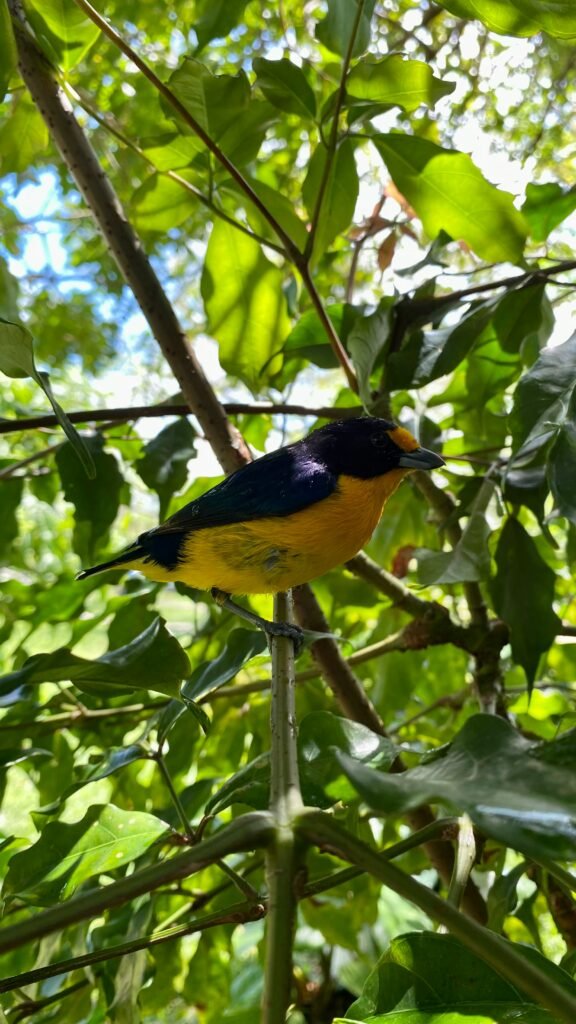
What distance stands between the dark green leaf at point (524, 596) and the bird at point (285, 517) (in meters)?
0.22

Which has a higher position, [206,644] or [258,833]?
[206,644]

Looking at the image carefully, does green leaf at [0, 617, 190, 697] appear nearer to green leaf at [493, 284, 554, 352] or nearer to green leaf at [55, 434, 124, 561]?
green leaf at [55, 434, 124, 561]

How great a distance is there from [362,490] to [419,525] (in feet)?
1.13

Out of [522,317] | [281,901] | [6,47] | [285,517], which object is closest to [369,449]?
[285,517]

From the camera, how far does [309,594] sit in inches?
57.2

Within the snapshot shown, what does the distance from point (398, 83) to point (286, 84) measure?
0.59 feet

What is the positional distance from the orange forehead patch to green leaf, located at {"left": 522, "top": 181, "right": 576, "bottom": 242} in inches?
15.3

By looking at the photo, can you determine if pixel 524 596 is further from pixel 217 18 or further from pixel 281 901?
pixel 217 18

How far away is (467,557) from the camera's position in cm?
118

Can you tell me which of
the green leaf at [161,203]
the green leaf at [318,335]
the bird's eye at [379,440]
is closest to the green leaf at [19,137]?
the green leaf at [161,203]

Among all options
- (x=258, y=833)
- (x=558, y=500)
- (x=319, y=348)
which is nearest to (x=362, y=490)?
(x=319, y=348)

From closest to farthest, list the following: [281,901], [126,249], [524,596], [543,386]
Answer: [281,901]
[543,386]
[524,596]
[126,249]

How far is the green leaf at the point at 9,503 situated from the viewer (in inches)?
65.3

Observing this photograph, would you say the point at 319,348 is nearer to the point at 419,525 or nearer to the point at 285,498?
the point at 285,498
